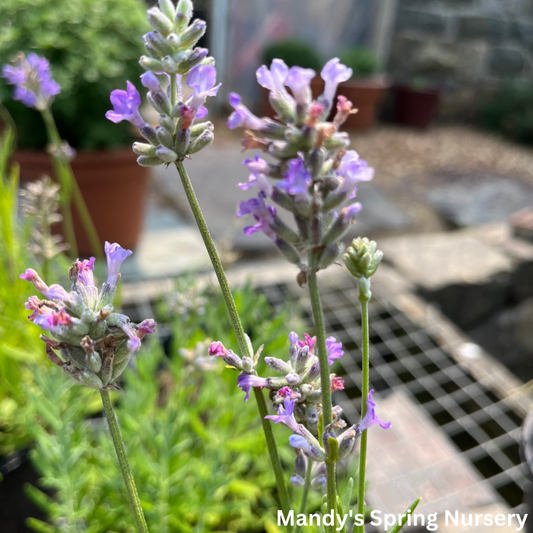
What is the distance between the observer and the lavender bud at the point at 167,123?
0.36 metres

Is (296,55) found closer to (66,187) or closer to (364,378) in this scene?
(66,187)

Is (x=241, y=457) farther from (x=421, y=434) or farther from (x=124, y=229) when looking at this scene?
(x=124, y=229)

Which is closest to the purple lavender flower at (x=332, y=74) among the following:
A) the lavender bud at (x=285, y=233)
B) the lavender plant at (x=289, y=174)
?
the lavender plant at (x=289, y=174)

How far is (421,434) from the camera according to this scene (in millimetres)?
1293

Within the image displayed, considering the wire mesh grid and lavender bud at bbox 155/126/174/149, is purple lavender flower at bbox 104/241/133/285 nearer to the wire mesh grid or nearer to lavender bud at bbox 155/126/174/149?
lavender bud at bbox 155/126/174/149

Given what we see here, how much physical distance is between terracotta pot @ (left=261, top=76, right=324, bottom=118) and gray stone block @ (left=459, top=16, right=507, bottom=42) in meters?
1.85

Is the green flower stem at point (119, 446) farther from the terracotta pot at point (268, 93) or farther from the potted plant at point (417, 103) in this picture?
the potted plant at point (417, 103)

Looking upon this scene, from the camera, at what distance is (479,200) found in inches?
148

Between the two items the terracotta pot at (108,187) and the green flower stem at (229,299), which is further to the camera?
the terracotta pot at (108,187)

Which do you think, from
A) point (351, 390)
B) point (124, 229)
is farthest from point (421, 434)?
point (124, 229)

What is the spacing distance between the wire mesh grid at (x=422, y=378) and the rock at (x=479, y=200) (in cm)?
183

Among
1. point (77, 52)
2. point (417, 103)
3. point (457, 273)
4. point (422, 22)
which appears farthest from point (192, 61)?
point (422, 22)

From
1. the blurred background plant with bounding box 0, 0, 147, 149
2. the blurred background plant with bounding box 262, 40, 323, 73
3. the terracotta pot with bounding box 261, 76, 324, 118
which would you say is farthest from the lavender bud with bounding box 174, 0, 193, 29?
the blurred background plant with bounding box 262, 40, 323, 73

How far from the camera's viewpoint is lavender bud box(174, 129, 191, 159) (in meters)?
0.36
